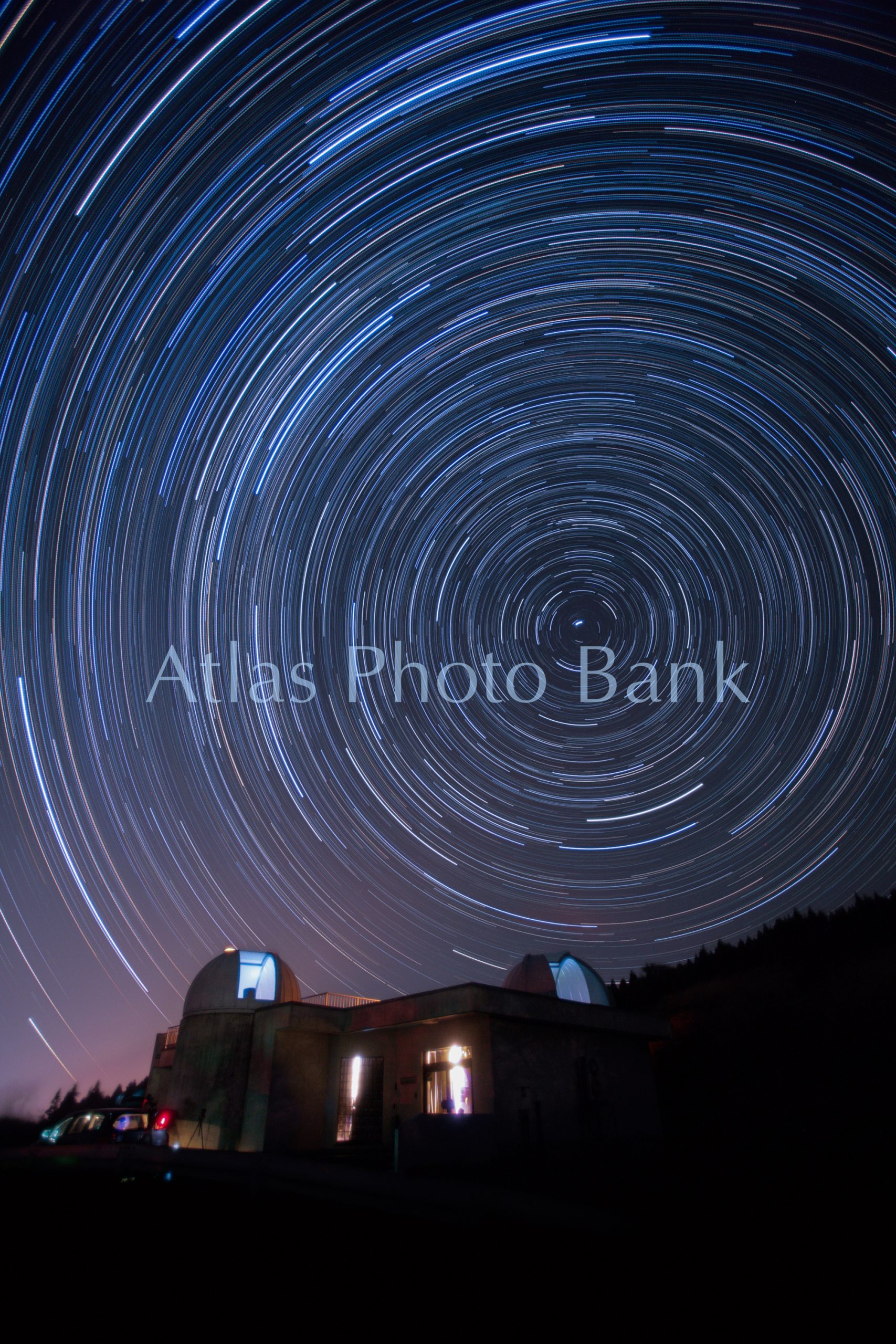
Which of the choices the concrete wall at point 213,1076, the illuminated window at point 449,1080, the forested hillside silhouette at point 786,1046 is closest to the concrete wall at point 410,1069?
the concrete wall at point 213,1076

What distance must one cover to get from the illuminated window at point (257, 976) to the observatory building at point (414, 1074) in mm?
75

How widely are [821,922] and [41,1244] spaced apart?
2015 inches

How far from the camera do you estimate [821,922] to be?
47000 mm

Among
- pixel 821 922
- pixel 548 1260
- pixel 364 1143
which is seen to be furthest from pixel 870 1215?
pixel 821 922

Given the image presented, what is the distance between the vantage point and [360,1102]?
1845 cm

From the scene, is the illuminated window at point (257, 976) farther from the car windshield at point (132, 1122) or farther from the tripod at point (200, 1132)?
the car windshield at point (132, 1122)

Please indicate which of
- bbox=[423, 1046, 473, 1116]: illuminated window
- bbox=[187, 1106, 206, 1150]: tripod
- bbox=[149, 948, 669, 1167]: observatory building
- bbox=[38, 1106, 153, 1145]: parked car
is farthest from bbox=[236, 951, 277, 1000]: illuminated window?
bbox=[423, 1046, 473, 1116]: illuminated window

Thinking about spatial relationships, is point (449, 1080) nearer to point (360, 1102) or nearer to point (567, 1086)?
point (567, 1086)

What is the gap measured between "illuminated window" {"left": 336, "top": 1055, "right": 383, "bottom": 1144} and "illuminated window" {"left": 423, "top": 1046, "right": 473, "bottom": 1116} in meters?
1.97

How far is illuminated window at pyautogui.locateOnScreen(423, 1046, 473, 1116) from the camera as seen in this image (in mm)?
15797

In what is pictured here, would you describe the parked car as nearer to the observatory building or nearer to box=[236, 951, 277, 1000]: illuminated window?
the observatory building

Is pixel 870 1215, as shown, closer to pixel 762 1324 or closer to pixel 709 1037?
pixel 762 1324

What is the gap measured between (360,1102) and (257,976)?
20.4ft

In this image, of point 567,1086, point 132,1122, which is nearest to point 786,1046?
point 567,1086
